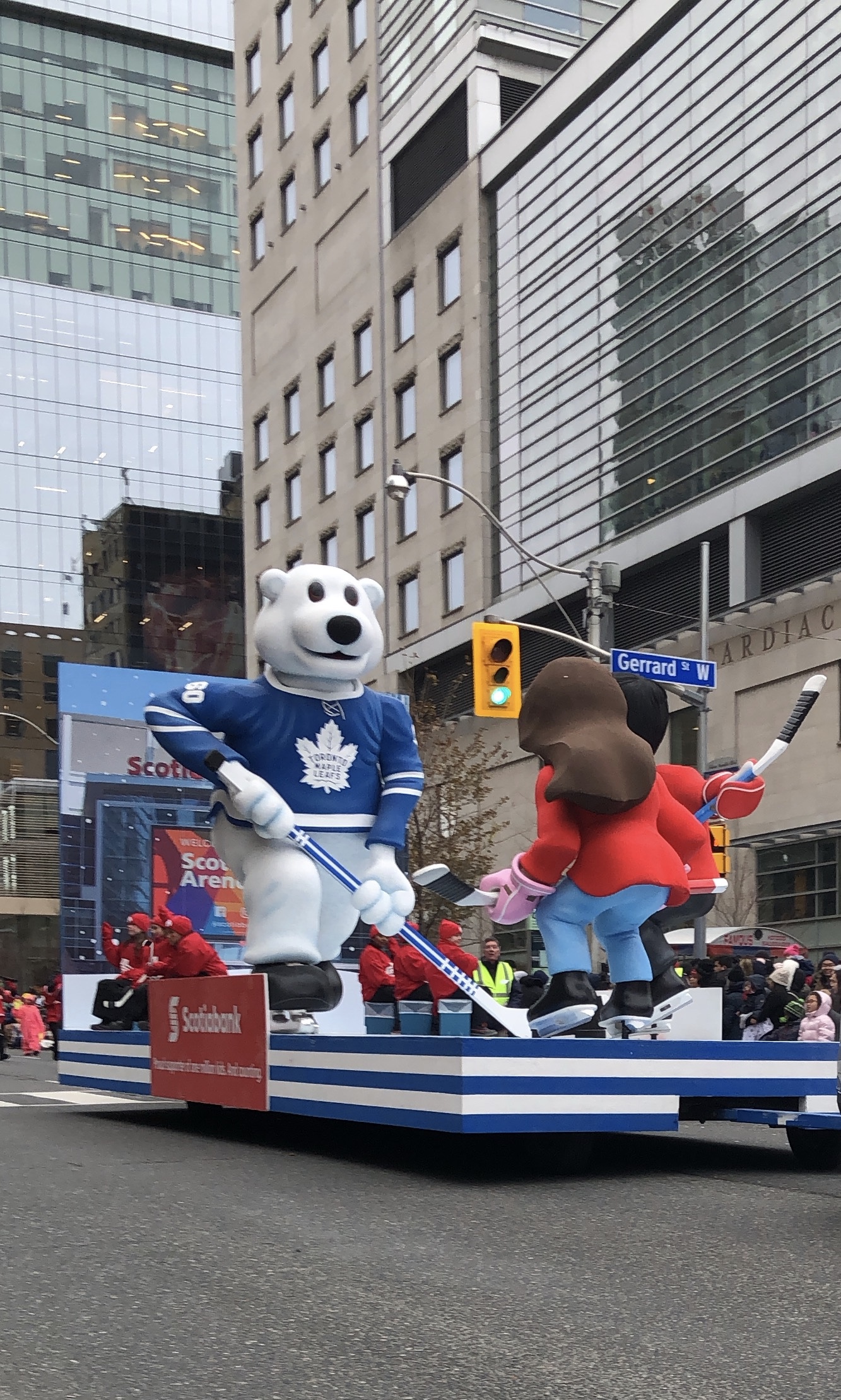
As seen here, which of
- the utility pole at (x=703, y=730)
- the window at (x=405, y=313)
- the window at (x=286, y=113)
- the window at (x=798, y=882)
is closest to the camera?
the utility pole at (x=703, y=730)

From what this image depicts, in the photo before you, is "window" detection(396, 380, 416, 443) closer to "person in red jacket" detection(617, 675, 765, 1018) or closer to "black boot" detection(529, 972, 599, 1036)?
"person in red jacket" detection(617, 675, 765, 1018)

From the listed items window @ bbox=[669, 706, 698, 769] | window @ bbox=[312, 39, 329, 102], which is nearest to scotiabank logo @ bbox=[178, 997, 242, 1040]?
window @ bbox=[669, 706, 698, 769]

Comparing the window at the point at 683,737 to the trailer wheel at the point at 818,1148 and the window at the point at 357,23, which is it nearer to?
the window at the point at 357,23

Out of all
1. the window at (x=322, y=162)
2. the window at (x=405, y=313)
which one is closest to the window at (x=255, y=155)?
the window at (x=322, y=162)

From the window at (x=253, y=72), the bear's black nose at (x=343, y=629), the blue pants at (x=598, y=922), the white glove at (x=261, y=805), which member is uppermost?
the window at (x=253, y=72)

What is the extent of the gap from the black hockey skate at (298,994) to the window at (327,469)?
3920 cm

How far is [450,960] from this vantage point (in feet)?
34.2

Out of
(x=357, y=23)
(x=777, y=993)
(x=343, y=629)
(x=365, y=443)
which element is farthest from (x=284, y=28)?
(x=343, y=629)

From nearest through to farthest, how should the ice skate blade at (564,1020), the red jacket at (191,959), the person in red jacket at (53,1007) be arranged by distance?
the ice skate blade at (564,1020), the red jacket at (191,959), the person in red jacket at (53,1007)

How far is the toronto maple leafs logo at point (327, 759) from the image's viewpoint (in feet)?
35.9

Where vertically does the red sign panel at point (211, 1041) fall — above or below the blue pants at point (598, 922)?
below

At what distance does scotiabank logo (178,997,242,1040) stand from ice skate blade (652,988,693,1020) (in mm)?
2356

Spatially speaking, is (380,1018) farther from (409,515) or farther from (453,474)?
(409,515)

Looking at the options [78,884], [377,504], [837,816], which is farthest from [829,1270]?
[377,504]
